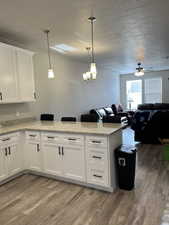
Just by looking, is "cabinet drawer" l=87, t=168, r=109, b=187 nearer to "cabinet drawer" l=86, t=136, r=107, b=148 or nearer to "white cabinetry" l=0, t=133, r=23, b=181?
"cabinet drawer" l=86, t=136, r=107, b=148

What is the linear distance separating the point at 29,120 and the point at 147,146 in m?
3.37

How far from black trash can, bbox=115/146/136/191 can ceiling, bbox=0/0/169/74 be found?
2.24 metres

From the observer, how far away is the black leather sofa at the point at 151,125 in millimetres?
5090

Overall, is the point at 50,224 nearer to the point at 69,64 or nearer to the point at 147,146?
the point at 147,146

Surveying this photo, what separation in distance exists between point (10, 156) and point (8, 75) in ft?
5.15

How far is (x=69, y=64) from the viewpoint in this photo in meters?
6.05

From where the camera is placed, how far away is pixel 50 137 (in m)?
3.24

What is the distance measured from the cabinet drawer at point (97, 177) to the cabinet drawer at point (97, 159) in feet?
0.27

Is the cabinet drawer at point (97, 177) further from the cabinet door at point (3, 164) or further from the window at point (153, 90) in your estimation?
the window at point (153, 90)

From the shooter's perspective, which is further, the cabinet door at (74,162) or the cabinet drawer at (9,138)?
the cabinet drawer at (9,138)

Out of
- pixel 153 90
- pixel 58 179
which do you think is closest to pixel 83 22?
pixel 58 179

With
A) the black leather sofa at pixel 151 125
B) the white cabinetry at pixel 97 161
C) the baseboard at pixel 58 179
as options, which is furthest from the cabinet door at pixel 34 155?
the black leather sofa at pixel 151 125

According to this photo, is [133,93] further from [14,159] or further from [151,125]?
[14,159]

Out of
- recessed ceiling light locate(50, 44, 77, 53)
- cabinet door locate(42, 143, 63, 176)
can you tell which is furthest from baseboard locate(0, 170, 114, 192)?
recessed ceiling light locate(50, 44, 77, 53)
